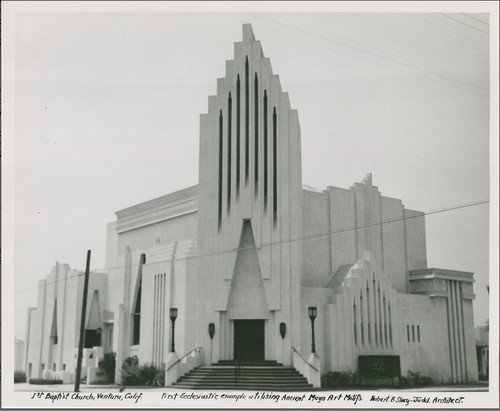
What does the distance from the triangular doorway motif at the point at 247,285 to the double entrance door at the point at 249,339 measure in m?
0.32

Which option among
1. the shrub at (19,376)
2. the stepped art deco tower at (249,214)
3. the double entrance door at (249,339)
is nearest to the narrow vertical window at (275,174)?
the stepped art deco tower at (249,214)

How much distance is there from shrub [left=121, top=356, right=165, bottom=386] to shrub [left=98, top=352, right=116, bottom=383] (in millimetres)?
2722

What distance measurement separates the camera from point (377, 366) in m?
29.3

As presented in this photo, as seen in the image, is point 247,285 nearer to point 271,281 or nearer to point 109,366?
point 271,281

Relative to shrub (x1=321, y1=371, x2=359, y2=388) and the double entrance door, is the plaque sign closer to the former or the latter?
shrub (x1=321, y1=371, x2=359, y2=388)

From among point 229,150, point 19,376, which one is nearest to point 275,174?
point 229,150

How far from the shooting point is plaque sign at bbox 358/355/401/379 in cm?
2916

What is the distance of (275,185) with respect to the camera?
3003 cm

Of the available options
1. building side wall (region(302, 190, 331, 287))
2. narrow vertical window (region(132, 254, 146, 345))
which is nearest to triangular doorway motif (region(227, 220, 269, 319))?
building side wall (region(302, 190, 331, 287))

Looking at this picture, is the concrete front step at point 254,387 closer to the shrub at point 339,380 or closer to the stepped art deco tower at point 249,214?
the shrub at point 339,380

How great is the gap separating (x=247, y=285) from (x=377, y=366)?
237 inches

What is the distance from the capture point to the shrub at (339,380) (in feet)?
91.7

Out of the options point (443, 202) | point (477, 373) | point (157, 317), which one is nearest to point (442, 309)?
point (477, 373)

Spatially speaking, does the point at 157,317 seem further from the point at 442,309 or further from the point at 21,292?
the point at 442,309
